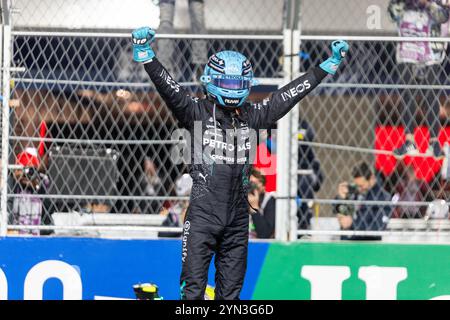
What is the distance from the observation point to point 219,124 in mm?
6133

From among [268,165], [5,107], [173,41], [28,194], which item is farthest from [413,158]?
[5,107]

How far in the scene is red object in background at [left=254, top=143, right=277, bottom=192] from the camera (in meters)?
7.77

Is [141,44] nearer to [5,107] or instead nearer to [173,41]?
[5,107]

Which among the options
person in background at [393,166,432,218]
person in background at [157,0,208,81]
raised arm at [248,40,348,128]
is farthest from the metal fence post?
person in background at [393,166,432,218]

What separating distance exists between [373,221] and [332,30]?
7.15 feet

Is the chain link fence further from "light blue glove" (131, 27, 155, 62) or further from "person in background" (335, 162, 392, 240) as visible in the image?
"light blue glove" (131, 27, 155, 62)

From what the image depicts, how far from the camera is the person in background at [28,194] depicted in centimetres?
745

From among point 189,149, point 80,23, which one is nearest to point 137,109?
point 80,23

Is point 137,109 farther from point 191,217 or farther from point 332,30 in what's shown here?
point 191,217

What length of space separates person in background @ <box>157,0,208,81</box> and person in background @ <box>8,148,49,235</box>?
1.40 meters

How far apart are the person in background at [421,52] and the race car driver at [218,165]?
2011mm

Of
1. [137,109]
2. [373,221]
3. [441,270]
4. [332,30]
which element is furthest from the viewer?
[137,109]

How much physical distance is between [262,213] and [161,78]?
236 cm

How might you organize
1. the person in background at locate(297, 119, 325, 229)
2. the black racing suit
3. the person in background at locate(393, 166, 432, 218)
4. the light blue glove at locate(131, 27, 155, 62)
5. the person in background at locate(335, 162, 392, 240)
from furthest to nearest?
the person in background at locate(393, 166, 432, 218) → the person in background at locate(297, 119, 325, 229) → the person in background at locate(335, 162, 392, 240) → the black racing suit → the light blue glove at locate(131, 27, 155, 62)
